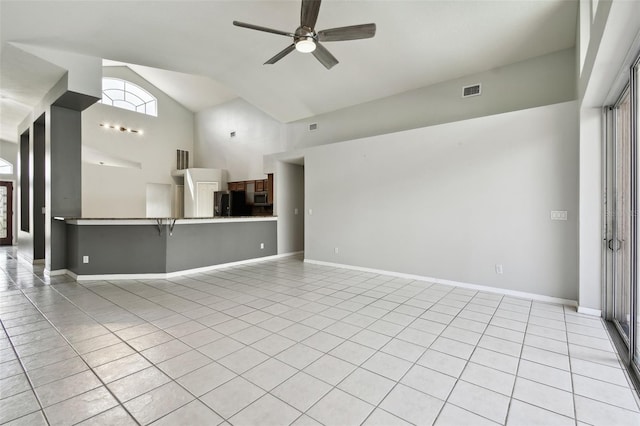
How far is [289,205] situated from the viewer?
7539 mm

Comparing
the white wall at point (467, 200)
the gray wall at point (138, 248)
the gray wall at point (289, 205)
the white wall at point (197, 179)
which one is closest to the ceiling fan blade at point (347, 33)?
the white wall at point (467, 200)

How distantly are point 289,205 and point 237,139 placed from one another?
374cm

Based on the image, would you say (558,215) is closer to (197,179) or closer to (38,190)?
(38,190)

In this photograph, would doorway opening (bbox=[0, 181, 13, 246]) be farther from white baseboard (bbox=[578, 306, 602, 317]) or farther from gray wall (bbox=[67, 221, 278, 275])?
white baseboard (bbox=[578, 306, 602, 317])

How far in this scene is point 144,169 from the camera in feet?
33.5

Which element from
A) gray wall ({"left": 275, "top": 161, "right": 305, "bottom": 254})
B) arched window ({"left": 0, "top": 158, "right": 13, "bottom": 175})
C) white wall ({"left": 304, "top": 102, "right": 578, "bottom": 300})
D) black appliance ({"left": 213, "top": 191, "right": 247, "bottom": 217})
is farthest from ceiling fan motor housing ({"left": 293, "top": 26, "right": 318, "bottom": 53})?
arched window ({"left": 0, "top": 158, "right": 13, "bottom": 175})

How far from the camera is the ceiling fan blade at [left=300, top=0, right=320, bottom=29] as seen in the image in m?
2.78

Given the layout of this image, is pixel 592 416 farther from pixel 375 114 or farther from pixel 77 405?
pixel 375 114

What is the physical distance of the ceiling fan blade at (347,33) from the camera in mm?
3123

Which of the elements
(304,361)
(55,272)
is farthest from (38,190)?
(304,361)

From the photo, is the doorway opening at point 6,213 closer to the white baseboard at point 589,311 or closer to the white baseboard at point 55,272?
the white baseboard at point 55,272

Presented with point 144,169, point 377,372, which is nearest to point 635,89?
point 377,372

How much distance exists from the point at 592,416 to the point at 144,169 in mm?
11803

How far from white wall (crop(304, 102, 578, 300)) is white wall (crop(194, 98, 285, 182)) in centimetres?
322
